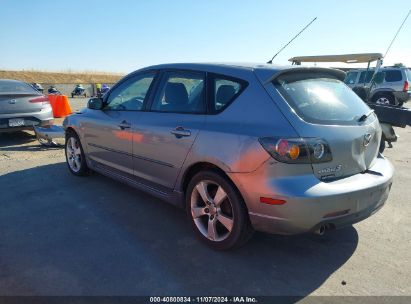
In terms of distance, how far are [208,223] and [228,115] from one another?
104 cm

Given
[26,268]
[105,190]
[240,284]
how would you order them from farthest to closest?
[105,190] → [26,268] → [240,284]

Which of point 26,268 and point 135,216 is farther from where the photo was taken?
point 135,216

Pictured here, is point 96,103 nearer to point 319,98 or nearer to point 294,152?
point 319,98

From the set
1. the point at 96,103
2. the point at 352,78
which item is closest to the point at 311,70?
the point at 96,103

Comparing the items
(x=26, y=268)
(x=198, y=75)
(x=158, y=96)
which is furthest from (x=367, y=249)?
(x=26, y=268)

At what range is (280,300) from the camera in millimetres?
2756

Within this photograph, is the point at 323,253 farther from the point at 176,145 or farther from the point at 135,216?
the point at 135,216

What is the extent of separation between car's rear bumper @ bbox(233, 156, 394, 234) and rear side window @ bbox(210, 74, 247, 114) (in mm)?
722

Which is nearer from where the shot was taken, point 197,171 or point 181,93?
point 197,171

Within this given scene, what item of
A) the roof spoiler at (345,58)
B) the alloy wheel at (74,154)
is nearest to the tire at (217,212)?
the alloy wheel at (74,154)

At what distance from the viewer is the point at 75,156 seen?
5836 mm

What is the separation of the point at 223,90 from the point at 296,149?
986 mm

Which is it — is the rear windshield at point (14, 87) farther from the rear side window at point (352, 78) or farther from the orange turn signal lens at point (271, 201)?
the rear side window at point (352, 78)

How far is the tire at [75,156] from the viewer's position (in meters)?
5.68
